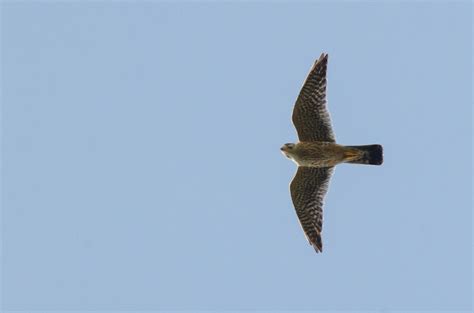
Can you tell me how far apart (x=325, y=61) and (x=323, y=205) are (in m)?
2.79

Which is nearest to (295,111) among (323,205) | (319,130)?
(319,130)

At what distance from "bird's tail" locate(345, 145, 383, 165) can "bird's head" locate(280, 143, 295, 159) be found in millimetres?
1045

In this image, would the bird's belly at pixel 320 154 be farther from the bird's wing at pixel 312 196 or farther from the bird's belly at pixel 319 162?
the bird's wing at pixel 312 196

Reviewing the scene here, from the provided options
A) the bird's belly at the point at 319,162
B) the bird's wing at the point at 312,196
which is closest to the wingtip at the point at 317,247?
the bird's wing at the point at 312,196

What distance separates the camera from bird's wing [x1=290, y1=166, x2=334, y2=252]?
66.1 ft

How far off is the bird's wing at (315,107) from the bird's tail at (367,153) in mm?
403

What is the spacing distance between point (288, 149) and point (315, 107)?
3.30ft

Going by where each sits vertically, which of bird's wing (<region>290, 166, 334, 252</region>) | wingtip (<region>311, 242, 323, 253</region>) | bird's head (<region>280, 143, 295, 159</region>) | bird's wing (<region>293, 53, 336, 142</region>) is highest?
bird's wing (<region>293, 53, 336, 142</region>)

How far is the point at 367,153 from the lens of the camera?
19.4 meters

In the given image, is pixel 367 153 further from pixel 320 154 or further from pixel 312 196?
pixel 312 196

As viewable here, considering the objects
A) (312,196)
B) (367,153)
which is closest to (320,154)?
(367,153)

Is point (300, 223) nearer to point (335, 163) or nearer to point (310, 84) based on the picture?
point (335, 163)

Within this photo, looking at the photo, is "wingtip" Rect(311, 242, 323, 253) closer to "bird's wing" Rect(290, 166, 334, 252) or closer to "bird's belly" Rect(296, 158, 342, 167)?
"bird's wing" Rect(290, 166, 334, 252)

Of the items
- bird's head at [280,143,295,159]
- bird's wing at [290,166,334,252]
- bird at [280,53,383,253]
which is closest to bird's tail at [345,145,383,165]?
bird at [280,53,383,253]
